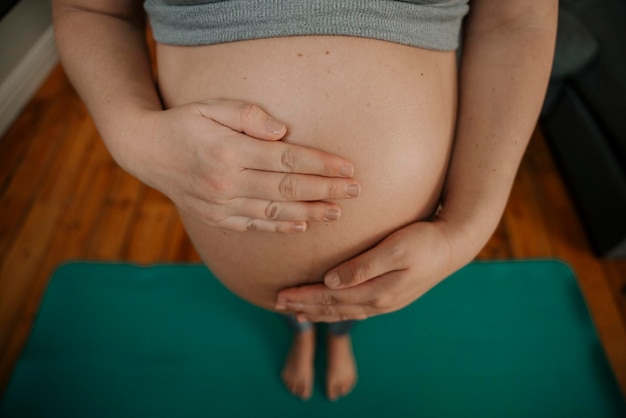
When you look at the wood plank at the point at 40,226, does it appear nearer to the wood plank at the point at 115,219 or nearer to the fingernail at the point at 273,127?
the wood plank at the point at 115,219

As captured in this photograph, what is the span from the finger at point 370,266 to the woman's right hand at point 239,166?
77 mm

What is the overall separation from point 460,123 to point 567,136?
110cm

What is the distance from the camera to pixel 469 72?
65 cm

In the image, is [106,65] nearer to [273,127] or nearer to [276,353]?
[273,127]

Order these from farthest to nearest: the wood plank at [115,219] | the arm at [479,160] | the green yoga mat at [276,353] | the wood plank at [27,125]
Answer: the wood plank at [27,125] < the wood plank at [115,219] < the green yoga mat at [276,353] < the arm at [479,160]

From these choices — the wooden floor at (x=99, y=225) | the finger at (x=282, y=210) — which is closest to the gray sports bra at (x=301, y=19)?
the finger at (x=282, y=210)

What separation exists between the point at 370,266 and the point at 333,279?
6 cm

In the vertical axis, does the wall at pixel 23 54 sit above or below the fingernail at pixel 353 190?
below

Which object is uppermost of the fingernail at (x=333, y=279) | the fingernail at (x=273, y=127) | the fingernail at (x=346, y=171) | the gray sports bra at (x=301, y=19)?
the gray sports bra at (x=301, y=19)

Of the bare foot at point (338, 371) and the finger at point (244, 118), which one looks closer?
the finger at point (244, 118)

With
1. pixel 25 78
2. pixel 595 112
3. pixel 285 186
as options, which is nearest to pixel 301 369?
pixel 285 186

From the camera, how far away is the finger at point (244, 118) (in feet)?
1.54

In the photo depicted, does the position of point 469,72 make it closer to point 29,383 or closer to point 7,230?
point 29,383

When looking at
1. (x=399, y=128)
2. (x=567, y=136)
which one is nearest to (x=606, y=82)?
(x=567, y=136)
